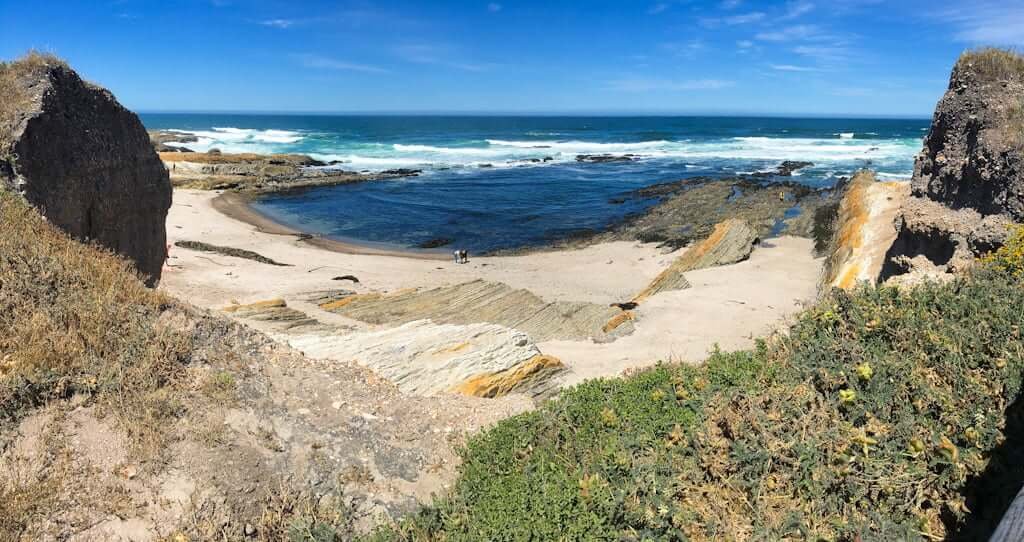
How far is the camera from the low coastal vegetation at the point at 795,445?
164 inches

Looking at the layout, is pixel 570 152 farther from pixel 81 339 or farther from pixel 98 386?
pixel 98 386

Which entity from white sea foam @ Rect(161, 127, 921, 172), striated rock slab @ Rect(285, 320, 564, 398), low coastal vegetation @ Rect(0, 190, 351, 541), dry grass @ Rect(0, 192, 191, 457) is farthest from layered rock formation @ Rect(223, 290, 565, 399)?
white sea foam @ Rect(161, 127, 921, 172)

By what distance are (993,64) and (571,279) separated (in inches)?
522

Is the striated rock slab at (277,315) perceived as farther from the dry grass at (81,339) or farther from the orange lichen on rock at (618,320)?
the orange lichen on rock at (618,320)

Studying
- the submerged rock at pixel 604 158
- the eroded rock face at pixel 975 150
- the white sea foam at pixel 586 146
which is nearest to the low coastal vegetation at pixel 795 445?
the eroded rock face at pixel 975 150

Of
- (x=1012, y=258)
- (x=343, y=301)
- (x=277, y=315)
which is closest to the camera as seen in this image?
(x=1012, y=258)

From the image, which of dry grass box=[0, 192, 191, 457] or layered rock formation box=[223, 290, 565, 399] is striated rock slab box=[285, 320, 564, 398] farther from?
dry grass box=[0, 192, 191, 457]

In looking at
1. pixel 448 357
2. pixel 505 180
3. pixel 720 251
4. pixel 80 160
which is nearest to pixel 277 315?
pixel 80 160

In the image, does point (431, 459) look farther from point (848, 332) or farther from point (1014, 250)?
point (1014, 250)

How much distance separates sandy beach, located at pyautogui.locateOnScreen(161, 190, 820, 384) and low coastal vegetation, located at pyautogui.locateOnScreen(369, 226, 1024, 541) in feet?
8.01

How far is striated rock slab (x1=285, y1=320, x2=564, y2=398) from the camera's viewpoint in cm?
852

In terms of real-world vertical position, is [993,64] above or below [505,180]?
above

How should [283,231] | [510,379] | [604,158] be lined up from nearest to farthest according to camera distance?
[510,379] → [283,231] → [604,158]

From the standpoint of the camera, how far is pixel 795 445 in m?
4.73
